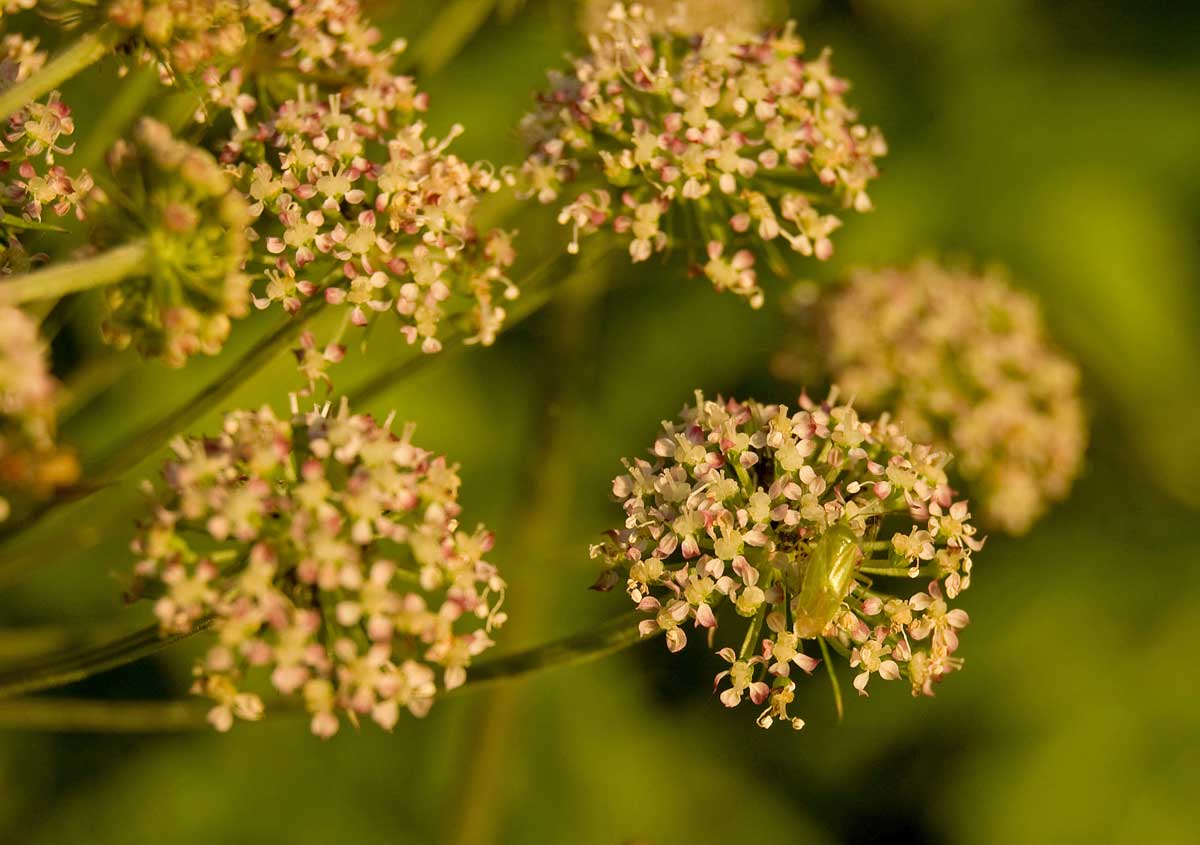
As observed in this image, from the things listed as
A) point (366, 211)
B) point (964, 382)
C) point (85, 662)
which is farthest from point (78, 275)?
point (964, 382)

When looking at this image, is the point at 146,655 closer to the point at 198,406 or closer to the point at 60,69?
the point at 198,406

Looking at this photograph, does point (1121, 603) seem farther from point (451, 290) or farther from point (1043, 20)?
point (451, 290)

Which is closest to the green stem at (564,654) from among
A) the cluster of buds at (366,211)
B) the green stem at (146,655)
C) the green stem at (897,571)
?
the green stem at (146,655)

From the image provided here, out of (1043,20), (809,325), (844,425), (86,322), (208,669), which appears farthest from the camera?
(1043,20)

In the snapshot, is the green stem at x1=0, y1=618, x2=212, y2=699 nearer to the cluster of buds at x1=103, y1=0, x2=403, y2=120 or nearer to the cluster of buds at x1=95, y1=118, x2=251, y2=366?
the cluster of buds at x1=95, y1=118, x2=251, y2=366

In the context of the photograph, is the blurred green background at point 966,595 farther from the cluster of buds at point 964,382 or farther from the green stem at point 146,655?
the green stem at point 146,655

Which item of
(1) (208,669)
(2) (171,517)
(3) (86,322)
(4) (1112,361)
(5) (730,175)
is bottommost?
(4) (1112,361)

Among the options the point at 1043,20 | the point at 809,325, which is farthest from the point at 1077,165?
the point at 809,325
